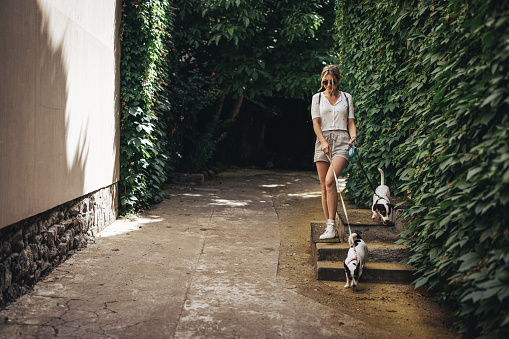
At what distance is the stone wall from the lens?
377 centimetres

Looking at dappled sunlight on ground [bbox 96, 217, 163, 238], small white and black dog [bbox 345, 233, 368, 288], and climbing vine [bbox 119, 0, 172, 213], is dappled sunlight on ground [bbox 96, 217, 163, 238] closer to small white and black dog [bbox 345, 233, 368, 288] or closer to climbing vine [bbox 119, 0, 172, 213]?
climbing vine [bbox 119, 0, 172, 213]

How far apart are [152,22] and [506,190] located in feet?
19.8

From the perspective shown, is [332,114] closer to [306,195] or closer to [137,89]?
[137,89]

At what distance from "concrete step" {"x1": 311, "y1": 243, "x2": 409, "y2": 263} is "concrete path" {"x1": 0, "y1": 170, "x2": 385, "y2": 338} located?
0.59 metres

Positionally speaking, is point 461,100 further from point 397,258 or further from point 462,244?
point 397,258

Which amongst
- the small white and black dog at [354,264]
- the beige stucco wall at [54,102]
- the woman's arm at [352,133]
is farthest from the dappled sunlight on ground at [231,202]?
the small white and black dog at [354,264]

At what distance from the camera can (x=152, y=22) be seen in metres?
7.23

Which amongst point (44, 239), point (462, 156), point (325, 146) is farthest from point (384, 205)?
point (44, 239)

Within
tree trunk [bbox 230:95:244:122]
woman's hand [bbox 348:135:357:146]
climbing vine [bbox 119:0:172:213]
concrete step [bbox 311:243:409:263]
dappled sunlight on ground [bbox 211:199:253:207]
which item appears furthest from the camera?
tree trunk [bbox 230:95:244:122]

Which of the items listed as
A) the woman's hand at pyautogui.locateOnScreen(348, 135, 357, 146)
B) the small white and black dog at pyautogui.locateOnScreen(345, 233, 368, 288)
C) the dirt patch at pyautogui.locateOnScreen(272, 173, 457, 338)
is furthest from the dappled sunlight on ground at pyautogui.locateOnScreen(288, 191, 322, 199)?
the small white and black dog at pyautogui.locateOnScreen(345, 233, 368, 288)

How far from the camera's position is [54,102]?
4.64 m

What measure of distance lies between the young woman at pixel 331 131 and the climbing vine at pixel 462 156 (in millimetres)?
710

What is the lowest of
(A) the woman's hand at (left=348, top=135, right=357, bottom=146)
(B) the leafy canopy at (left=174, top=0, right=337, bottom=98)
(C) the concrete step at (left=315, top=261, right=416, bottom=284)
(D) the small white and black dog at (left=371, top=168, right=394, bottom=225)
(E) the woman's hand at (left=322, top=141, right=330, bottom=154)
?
(C) the concrete step at (left=315, top=261, right=416, bottom=284)

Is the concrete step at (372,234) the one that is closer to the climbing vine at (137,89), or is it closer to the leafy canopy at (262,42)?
the climbing vine at (137,89)
